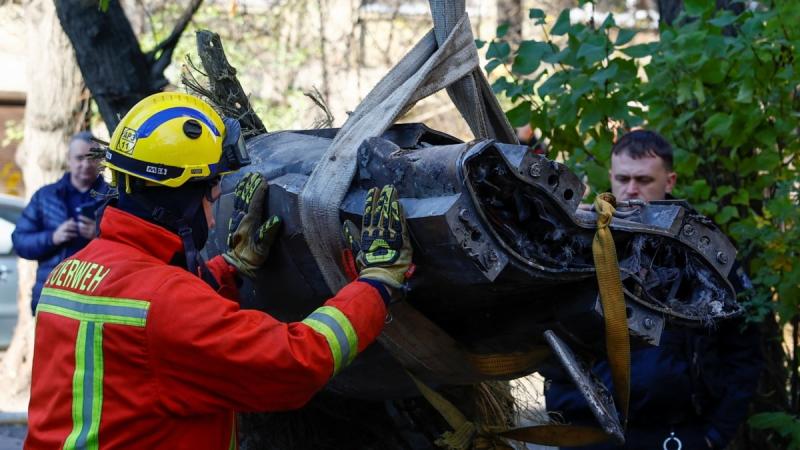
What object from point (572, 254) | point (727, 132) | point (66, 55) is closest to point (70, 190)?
point (66, 55)

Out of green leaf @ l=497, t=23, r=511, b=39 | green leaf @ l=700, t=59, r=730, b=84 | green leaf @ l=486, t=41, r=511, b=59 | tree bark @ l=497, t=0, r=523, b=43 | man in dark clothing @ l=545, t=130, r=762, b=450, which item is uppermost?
green leaf @ l=497, t=23, r=511, b=39

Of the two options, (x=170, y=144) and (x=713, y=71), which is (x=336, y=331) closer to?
(x=170, y=144)

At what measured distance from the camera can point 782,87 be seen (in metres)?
4.65

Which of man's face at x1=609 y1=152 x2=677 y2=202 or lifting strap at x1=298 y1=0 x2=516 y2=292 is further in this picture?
man's face at x1=609 y1=152 x2=677 y2=202

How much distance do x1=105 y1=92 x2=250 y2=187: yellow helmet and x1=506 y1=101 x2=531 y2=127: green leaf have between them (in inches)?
87.5

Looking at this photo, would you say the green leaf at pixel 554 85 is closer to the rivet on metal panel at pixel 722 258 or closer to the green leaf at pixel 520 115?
the green leaf at pixel 520 115

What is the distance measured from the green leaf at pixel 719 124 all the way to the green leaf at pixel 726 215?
34 cm

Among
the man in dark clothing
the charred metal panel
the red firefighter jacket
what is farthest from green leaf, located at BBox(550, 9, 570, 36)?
the red firefighter jacket

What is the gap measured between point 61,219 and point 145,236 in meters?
3.59

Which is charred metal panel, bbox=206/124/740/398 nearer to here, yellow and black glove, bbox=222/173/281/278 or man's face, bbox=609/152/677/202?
yellow and black glove, bbox=222/173/281/278

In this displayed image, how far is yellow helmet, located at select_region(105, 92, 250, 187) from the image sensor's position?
282cm

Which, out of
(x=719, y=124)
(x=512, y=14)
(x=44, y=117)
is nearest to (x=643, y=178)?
(x=719, y=124)

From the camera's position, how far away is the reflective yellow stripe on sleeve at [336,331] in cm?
267

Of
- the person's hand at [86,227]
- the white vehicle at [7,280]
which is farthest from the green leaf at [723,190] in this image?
the white vehicle at [7,280]
